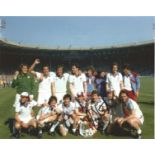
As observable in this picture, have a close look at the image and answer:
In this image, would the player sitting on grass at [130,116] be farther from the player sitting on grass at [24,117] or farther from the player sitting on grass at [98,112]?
the player sitting on grass at [24,117]

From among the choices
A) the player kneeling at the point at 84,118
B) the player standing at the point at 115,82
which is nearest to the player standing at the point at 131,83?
the player standing at the point at 115,82

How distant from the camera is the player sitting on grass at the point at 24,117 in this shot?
7.91 metres

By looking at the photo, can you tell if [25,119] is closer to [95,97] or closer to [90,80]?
[95,97]

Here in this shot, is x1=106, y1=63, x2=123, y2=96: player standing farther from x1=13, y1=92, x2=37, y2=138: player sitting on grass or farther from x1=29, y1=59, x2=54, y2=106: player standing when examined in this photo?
x1=13, y1=92, x2=37, y2=138: player sitting on grass

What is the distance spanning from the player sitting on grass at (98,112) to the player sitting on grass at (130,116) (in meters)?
0.36

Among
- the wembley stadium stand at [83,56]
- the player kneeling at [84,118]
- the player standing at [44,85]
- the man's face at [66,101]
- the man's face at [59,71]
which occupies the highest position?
the wembley stadium stand at [83,56]

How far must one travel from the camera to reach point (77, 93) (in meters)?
8.78

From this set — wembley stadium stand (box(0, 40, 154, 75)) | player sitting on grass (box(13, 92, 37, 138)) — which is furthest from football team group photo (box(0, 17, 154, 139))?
wembley stadium stand (box(0, 40, 154, 75))

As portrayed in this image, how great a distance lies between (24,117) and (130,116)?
2.21 meters

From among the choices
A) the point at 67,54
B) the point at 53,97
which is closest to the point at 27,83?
the point at 53,97

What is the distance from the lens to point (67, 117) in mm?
8141
